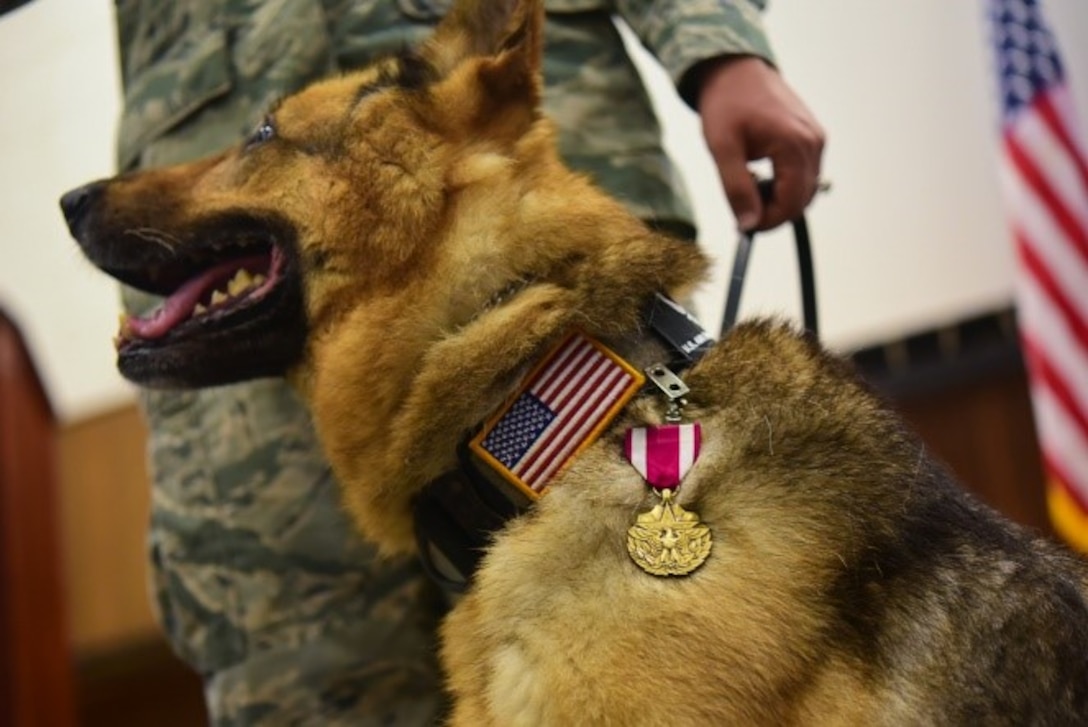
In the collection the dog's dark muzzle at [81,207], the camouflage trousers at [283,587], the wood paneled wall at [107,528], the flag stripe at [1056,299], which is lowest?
the wood paneled wall at [107,528]

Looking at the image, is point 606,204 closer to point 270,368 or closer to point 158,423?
point 270,368

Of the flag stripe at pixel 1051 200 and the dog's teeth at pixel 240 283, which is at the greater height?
the dog's teeth at pixel 240 283

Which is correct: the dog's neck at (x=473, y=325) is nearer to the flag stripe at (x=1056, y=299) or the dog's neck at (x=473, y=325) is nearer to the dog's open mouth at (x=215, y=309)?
the dog's open mouth at (x=215, y=309)

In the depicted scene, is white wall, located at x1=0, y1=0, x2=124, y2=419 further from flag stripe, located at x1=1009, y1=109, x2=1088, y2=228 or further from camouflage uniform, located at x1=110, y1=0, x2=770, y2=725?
flag stripe, located at x1=1009, y1=109, x2=1088, y2=228

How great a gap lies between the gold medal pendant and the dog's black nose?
2.72 feet

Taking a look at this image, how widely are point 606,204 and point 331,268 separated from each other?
0.33 m

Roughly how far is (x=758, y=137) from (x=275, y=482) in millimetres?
777

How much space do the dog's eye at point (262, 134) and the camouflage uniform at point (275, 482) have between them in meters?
0.11

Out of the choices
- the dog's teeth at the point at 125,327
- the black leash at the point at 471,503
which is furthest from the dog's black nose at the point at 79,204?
the black leash at the point at 471,503

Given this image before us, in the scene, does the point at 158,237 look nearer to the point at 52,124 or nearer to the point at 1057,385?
the point at 52,124

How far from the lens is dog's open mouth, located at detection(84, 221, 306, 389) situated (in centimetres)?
142

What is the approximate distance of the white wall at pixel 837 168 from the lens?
6.48 ft

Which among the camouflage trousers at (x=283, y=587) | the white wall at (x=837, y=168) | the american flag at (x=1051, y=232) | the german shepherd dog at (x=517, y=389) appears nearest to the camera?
the german shepherd dog at (x=517, y=389)

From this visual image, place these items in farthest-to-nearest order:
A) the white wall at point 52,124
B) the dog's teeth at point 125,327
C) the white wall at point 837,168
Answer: the white wall at point 837,168
the white wall at point 52,124
the dog's teeth at point 125,327
